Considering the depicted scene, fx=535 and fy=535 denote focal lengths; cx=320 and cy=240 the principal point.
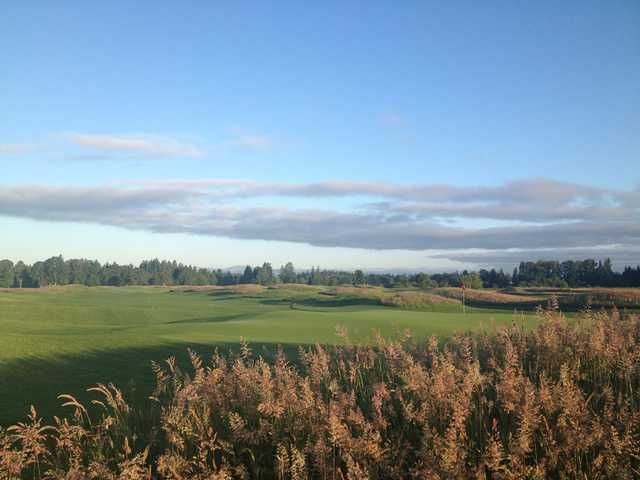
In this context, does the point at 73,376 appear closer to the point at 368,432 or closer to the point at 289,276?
the point at 368,432

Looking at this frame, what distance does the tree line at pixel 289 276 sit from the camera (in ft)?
246

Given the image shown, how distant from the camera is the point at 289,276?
6526 inches

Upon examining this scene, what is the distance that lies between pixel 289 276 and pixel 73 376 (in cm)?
15587

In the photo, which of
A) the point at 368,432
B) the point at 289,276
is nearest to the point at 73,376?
the point at 368,432

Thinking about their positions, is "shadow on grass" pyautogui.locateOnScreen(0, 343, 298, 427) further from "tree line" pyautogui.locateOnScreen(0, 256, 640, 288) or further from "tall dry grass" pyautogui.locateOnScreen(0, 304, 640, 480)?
"tree line" pyautogui.locateOnScreen(0, 256, 640, 288)

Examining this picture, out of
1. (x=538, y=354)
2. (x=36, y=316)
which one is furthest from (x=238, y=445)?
(x=36, y=316)

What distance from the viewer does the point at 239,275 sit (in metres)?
164

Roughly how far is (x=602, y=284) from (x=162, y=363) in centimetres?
7376

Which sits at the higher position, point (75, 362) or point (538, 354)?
point (538, 354)

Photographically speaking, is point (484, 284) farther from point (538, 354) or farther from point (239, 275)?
point (239, 275)

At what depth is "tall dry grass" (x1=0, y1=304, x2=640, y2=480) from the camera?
4.73m

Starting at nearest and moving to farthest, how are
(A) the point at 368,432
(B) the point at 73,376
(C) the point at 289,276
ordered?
(A) the point at 368,432
(B) the point at 73,376
(C) the point at 289,276

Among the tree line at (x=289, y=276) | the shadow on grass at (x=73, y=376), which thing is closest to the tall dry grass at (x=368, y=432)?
the shadow on grass at (x=73, y=376)

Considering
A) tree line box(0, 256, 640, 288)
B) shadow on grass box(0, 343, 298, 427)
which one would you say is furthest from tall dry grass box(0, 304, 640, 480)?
tree line box(0, 256, 640, 288)
